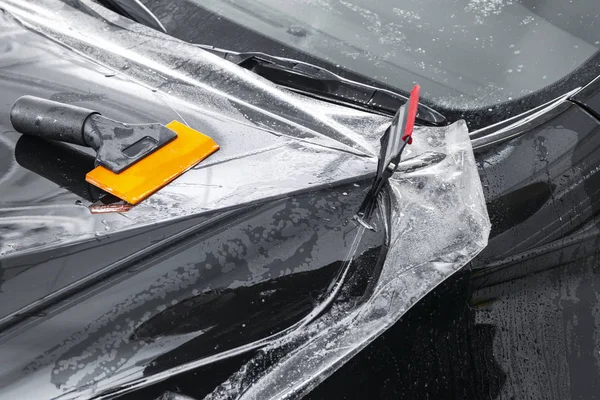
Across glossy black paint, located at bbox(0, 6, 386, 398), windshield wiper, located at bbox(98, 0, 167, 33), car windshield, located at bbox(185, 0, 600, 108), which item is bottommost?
glossy black paint, located at bbox(0, 6, 386, 398)

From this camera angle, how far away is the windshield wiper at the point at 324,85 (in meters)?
1.53

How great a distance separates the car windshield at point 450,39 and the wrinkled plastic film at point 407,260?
22cm

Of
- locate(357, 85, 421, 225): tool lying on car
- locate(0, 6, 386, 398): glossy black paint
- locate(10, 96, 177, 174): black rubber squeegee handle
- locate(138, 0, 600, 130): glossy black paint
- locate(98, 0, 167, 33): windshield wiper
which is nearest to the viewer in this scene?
locate(0, 6, 386, 398): glossy black paint

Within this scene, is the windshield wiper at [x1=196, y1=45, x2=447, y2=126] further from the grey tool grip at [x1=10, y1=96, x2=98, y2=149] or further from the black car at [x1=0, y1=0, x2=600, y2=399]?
the grey tool grip at [x1=10, y1=96, x2=98, y2=149]

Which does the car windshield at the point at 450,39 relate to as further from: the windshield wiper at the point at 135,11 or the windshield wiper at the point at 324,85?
the windshield wiper at the point at 135,11

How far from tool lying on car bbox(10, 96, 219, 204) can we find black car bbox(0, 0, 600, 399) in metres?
A: 0.03

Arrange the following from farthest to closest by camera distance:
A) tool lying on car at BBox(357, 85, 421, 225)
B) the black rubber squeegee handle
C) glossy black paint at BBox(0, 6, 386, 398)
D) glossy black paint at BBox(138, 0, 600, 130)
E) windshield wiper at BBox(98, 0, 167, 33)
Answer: windshield wiper at BBox(98, 0, 167, 33) < glossy black paint at BBox(138, 0, 600, 130) < the black rubber squeegee handle < tool lying on car at BBox(357, 85, 421, 225) < glossy black paint at BBox(0, 6, 386, 398)

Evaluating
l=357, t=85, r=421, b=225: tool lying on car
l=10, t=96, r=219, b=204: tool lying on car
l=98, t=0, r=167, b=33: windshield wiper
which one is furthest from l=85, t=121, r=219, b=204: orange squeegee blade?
l=98, t=0, r=167, b=33: windshield wiper

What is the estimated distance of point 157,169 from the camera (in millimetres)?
1202

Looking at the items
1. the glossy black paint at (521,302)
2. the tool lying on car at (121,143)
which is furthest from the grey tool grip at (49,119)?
the glossy black paint at (521,302)

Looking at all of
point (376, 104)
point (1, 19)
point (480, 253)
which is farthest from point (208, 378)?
point (1, 19)

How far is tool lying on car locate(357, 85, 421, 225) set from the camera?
42.9 inches

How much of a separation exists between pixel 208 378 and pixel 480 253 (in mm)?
548

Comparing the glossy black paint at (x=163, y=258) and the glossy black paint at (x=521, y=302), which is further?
the glossy black paint at (x=521, y=302)
